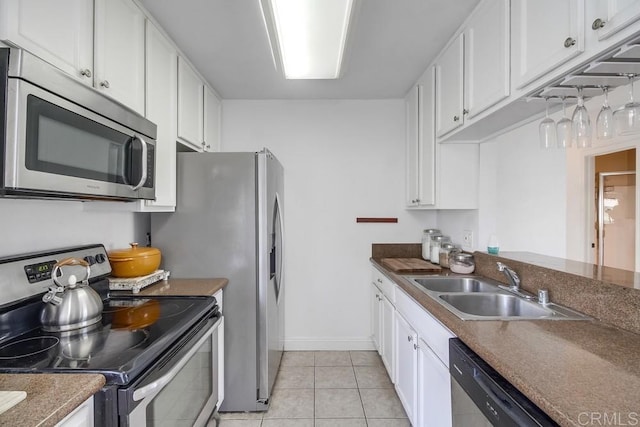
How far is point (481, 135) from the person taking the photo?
204 centimetres

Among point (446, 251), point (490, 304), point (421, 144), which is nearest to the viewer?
point (490, 304)

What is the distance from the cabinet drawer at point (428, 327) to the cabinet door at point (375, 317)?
0.72 m

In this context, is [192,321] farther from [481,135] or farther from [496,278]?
[481,135]

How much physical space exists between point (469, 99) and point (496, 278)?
3.58 ft

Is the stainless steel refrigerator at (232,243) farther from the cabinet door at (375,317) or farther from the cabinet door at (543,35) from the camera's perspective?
the cabinet door at (543,35)

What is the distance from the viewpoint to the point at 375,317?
2723 mm

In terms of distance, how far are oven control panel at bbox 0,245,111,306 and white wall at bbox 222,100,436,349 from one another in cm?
178

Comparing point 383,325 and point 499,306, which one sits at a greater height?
point 499,306

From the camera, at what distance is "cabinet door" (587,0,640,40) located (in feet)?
2.74

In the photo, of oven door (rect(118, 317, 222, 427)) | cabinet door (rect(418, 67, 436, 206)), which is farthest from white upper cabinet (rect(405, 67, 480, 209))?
oven door (rect(118, 317, 222, 427))

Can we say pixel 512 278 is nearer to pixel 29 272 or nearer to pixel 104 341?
pixel 104 341

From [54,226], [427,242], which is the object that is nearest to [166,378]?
[54,226]

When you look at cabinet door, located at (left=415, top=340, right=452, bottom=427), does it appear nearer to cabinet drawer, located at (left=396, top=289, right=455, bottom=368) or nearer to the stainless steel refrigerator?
cabinet drawer, located at (left=396, top=289, right=455, bottom=368)

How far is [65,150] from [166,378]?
33.6 inches
